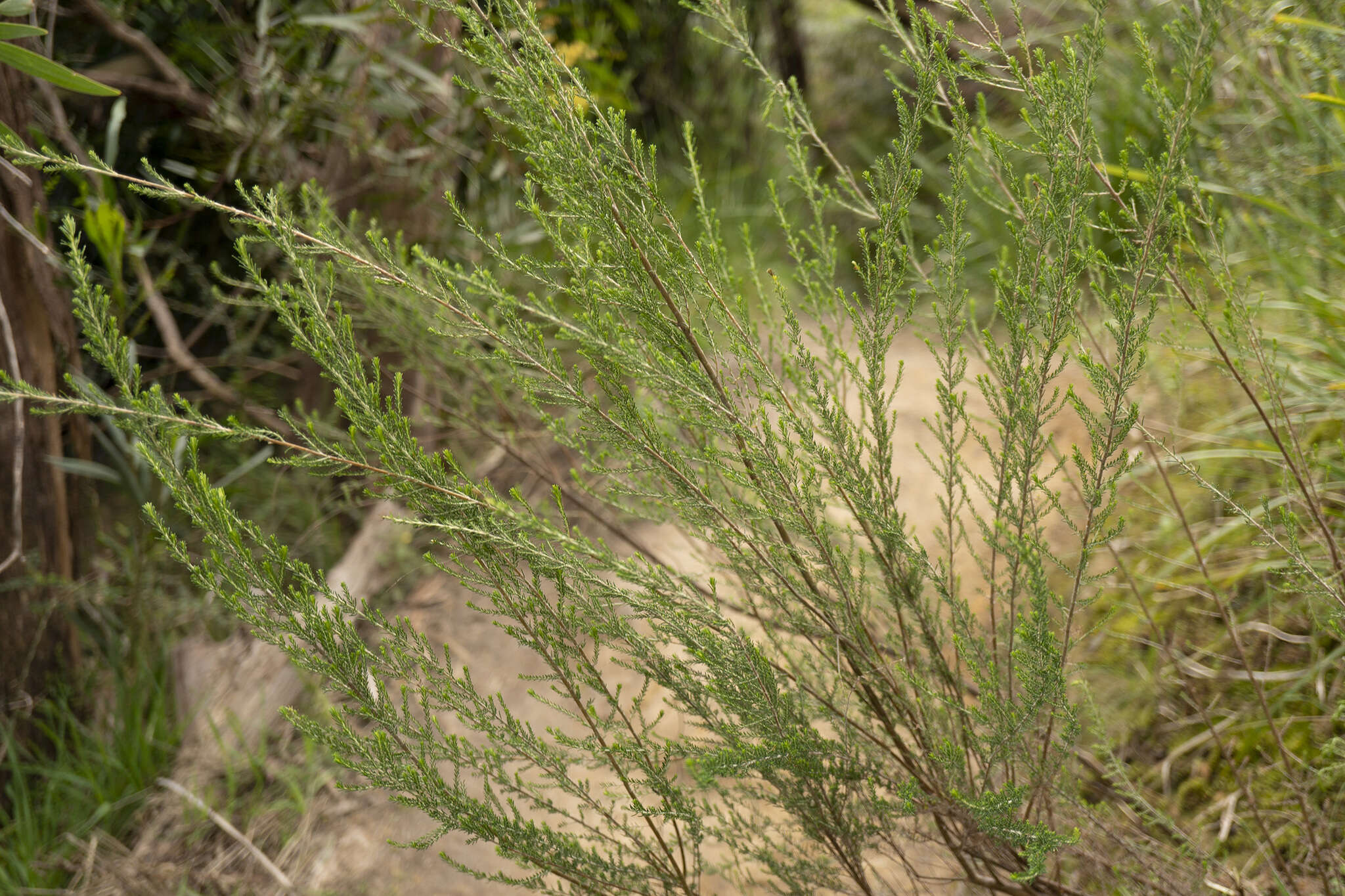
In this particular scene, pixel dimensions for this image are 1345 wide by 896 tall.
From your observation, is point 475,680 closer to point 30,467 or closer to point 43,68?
point 30,467

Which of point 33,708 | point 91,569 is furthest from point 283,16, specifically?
point 33,708

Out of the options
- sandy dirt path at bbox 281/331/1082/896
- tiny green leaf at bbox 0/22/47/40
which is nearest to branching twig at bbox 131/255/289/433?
sandy dirt path at bbox 281/331/1082/896

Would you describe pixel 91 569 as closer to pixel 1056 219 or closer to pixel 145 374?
pixel 145 374

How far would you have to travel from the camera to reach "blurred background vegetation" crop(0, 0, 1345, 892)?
1969 mm

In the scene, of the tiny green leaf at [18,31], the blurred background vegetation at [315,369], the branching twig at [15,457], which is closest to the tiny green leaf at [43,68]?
the tiny green leaf at [18,31]

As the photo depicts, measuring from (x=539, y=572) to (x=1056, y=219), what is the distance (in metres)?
0.77

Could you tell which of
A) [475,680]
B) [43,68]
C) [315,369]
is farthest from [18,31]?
[475,680]

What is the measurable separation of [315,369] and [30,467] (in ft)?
2.85

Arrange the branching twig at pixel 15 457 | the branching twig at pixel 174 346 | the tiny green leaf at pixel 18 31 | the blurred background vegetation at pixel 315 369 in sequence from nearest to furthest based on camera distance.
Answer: the tiny green leaf at pixel 18 31
the blurred background vegetation at pixel 315 369
the branching twig at pixel 15 457
the branching twig at pixel 174 346

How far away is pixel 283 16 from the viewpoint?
288cm

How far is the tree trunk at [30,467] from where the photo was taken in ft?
7.42

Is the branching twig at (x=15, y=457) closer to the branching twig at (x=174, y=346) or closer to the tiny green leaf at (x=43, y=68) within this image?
the branching twig at (x=174, y=346)

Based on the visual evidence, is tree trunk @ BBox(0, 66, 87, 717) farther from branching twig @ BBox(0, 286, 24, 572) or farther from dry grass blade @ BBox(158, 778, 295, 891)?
dry grass blade @ BBox(158, 778, 295, 891)

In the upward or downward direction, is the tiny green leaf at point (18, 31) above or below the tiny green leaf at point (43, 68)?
above
